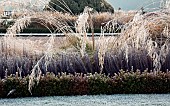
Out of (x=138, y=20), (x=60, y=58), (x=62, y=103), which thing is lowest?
(x=62, y=103)

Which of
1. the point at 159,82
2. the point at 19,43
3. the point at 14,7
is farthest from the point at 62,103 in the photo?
the point at 14,7

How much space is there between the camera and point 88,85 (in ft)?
21.9

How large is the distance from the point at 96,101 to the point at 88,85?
608mm

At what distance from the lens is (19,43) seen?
8.41 metres

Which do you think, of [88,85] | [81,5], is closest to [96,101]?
[88,85]

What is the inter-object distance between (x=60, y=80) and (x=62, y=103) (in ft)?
2.49

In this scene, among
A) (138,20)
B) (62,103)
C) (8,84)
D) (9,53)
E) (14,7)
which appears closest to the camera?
(62,103)

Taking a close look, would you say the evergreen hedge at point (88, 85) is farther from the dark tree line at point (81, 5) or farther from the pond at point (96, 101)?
the dark tree line at point (81, 5)

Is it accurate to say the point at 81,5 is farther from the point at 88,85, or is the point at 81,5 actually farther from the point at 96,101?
the point at 96,101

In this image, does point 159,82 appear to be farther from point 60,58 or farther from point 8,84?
point 8,84

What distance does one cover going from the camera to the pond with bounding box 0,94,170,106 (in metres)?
5.91

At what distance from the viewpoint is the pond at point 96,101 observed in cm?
591

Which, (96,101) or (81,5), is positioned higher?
(81,5)

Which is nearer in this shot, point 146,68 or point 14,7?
point 146,68
